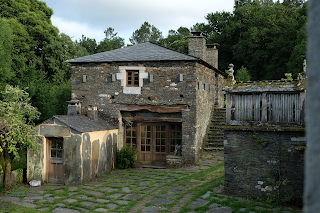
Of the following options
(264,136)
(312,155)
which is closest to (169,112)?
(264,136)

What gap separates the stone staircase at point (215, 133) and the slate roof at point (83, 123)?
558cm

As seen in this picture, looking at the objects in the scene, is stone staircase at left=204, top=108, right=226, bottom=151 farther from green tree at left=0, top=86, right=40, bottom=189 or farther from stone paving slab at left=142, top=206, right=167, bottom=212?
green tree at left=0, top=86, right=40, bottom=189

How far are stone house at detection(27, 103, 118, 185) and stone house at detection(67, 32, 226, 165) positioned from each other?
7.96ft

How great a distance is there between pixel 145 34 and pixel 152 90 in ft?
140

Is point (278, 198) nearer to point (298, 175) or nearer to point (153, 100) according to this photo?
point (298, 175)

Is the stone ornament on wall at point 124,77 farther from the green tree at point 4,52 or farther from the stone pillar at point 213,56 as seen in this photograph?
the green tree at point 4,52

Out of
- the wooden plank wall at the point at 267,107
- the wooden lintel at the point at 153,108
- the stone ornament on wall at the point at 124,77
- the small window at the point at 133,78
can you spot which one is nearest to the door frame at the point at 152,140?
the wooden lintel at the point at 153,108

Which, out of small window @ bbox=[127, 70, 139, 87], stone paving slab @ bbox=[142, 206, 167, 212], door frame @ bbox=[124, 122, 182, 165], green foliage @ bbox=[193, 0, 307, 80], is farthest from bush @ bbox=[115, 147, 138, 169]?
green foliage @ bbox=[193, 0, 307, 80]

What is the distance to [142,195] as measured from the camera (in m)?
8.70

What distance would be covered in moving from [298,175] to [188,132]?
572cm

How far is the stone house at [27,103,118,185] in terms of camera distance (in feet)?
32.4

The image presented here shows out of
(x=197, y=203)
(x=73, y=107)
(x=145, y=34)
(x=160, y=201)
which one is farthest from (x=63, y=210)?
(x=145, y=34)

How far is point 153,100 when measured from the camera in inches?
497

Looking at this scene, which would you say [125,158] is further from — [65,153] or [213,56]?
[213,56]
